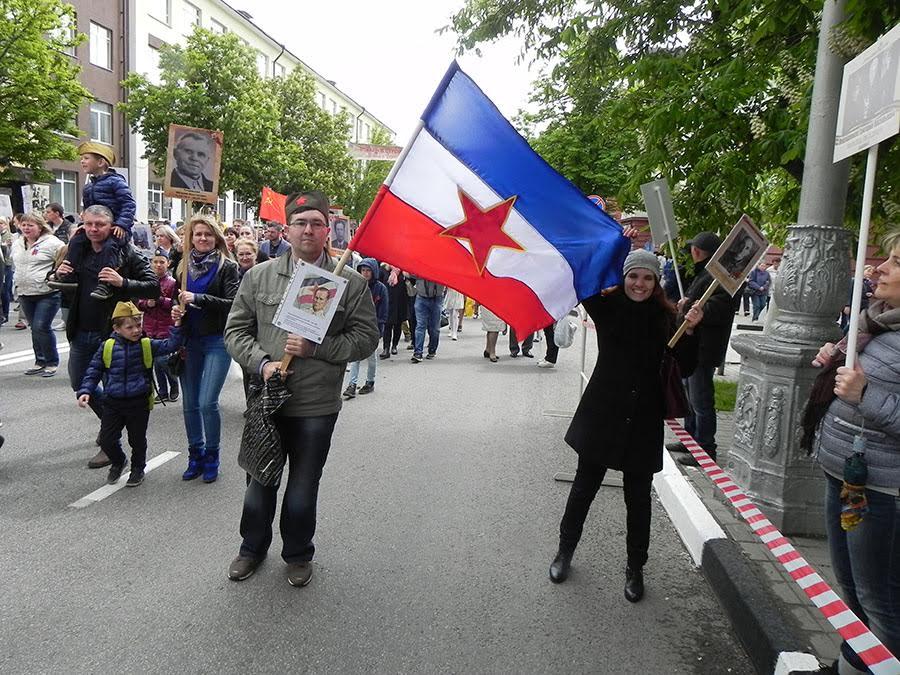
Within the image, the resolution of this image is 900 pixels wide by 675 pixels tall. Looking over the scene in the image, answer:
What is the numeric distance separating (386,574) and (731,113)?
15.5 feet

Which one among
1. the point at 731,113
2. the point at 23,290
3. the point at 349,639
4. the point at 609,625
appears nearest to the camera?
the point at 349,639

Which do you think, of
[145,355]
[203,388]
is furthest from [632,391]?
[145,355]

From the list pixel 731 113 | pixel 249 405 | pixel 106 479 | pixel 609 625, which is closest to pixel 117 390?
pixel 106 479

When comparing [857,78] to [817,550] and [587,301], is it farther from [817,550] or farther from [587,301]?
[817,550]

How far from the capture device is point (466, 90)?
3.45 m

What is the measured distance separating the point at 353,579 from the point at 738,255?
2.92m

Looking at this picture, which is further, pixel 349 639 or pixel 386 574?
pixel 386 574

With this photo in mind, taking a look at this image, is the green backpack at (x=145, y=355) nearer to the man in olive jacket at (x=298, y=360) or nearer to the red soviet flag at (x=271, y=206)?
the man in olive jacket at (x=298, y=360)

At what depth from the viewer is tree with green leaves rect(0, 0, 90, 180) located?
2002 cm

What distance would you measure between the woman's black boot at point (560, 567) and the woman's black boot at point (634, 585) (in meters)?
0.34

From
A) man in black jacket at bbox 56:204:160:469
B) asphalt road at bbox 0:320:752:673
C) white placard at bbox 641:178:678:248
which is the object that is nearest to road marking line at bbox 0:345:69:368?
asphalt road at bbox 0:320:752:673

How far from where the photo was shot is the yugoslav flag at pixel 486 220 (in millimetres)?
3502

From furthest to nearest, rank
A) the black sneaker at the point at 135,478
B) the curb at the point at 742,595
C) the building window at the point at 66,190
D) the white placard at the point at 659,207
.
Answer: the building window at the point at 66,190, the black sneaker at the point at 135,478, the white placard at the point at 659,207, the curb at the point at 742,595

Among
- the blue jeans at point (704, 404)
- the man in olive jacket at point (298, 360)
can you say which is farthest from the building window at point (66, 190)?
the man in olive jacket at point (298, 360)
